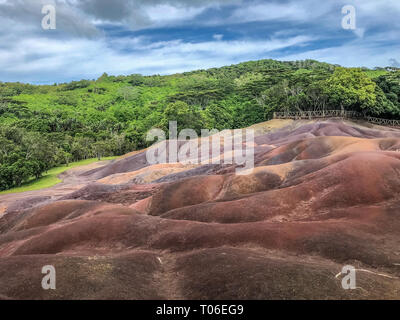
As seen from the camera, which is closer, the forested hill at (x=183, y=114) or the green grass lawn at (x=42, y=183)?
the green grass lawn at (x=42, y=183)

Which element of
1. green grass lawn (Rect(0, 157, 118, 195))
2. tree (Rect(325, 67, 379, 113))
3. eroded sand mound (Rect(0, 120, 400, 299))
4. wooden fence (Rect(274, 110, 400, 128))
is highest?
tree (Rect(325, 67, 379, 113))

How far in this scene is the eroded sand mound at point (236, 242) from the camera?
10.3 meters

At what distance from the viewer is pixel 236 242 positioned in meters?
15.0

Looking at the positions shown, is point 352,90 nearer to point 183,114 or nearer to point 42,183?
point 183,114

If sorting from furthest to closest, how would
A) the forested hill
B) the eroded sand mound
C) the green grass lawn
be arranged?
1. the forested hill
2. the green grass lawn
3. the eroded sand mound

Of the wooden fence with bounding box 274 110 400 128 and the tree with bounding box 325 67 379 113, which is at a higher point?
the tree with bounding box 325 67 379 113

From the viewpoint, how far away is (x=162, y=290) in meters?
11.0

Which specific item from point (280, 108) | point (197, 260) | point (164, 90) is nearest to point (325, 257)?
point (197, 260)

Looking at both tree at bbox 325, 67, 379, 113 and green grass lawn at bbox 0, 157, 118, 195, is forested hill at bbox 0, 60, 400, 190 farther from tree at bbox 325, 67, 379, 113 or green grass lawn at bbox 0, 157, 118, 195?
green grass lawn at bbox 0, 157, 118, 195

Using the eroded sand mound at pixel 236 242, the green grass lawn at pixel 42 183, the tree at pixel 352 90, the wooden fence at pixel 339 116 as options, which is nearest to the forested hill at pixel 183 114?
the tree at pixel 352 90

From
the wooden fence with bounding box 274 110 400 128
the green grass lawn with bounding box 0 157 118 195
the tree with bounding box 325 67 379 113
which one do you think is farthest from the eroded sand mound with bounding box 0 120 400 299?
the wooden fence with bounding box 274 110 400 128

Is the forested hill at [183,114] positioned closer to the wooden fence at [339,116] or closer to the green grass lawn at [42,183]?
the green grass lawn at [42,183]

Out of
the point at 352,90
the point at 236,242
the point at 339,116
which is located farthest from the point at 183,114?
the point at 236,242

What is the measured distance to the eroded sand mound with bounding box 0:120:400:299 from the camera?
10336 mm
